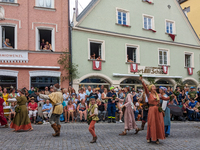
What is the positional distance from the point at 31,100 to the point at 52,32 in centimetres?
643

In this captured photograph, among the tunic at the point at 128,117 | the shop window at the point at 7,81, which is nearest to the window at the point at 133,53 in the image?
the shop window at the point at 7,81

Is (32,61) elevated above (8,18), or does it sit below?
below

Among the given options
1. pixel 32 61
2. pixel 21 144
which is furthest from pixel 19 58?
pixel 21 144

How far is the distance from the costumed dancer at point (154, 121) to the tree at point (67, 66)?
32.8 ft

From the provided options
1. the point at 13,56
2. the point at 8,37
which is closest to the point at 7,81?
the point at 13,56

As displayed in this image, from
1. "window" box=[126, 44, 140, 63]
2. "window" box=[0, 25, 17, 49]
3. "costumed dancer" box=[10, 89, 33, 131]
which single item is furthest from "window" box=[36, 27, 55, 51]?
"costumed dancer" box=[10, 89, 33, 131]

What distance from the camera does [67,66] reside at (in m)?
17.3

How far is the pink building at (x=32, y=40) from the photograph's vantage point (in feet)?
53.1

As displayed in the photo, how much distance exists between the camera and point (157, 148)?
278 inches

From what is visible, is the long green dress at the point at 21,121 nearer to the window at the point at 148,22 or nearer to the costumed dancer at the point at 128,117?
the costumed dancer at the point at 128,117

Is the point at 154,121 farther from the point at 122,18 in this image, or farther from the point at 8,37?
the point at 122,18

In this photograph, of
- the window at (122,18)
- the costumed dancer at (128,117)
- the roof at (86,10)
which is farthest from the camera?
the window at (122,18)

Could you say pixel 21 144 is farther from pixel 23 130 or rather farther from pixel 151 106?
pixel 151 106

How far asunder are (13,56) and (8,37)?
158 cm
